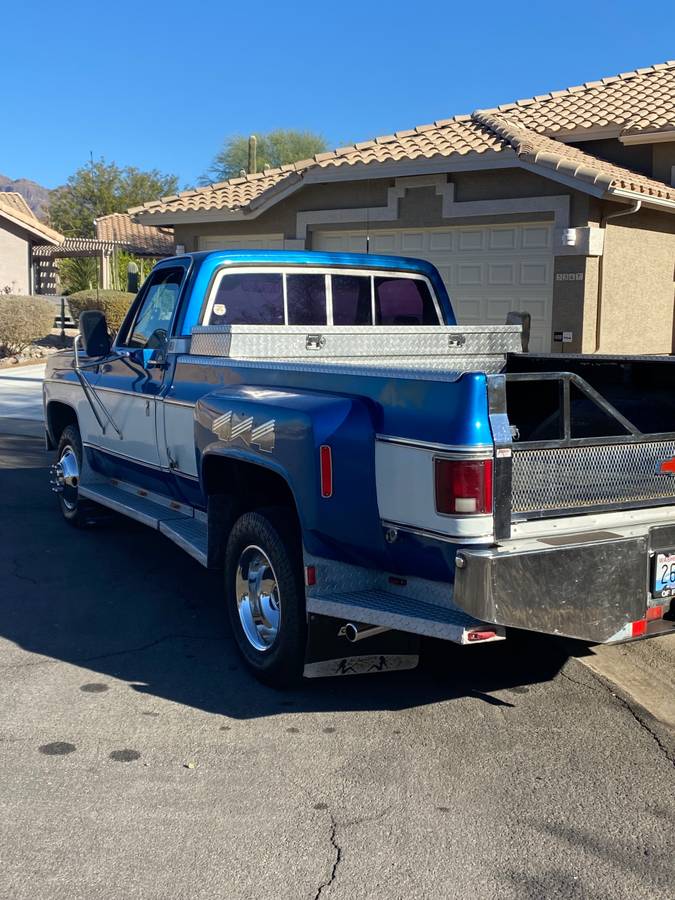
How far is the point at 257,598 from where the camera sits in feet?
15.9

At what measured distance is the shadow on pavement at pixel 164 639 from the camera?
4699 millimetres

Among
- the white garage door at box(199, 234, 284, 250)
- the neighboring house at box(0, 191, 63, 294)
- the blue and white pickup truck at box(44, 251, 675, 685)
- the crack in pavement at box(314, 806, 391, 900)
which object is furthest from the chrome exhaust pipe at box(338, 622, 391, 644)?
the neighboring house at box(0, 191, 63, 294)

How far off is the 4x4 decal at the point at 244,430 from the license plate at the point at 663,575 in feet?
5.45

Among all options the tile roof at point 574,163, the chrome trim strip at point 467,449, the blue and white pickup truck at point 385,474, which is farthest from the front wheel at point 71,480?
the tile roof at point 574,163

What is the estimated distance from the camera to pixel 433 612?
12.9 feet

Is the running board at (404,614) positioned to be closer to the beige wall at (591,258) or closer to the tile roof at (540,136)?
the tile roof at (540,136)

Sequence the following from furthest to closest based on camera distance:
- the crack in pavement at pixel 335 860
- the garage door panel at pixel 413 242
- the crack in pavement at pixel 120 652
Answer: the garage door panel at pixel 413 242 < the crack in pavement at pixel 120 652 < the crack in pavement at pixel 335 860

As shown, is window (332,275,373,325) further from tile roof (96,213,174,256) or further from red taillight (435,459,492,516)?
tile roof (96,213,174,256)

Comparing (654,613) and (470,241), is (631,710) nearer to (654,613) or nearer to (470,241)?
(654,613)

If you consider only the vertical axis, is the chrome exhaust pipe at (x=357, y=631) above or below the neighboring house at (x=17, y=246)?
below

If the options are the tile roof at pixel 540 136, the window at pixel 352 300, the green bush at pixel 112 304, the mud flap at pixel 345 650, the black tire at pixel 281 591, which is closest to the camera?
the mud flap at pixel 345 650

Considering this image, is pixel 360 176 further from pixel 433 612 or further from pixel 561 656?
pixel 433 612

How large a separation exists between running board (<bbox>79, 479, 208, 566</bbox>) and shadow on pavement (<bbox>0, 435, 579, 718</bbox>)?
47 centimetres

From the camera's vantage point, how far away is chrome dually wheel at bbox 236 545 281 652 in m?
4.73
